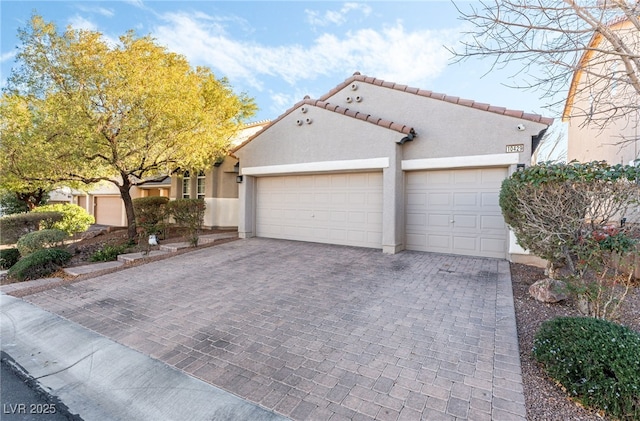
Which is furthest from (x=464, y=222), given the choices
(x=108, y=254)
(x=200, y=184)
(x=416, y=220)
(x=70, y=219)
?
(x=70, y=219)

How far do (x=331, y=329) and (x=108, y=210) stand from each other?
22615 mm

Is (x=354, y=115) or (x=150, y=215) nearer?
(x=354, y=115)

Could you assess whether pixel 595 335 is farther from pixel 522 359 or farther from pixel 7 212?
pixel 7 212

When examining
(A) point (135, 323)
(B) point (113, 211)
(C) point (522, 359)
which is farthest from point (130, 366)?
(B) point (113, 211)

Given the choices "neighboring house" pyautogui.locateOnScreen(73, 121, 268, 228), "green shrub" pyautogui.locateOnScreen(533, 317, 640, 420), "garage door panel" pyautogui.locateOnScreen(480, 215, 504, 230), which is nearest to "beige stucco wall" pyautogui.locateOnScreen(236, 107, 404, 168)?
"neighboring house" pyautogui.locateOnScreen(73, 121, 268, 228)

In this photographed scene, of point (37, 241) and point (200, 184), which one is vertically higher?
point (200, 184)

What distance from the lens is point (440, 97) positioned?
9.22m

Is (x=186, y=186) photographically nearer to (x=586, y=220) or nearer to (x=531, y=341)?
(x=531, y=341)

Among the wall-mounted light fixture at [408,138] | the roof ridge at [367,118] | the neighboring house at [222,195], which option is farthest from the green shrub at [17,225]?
the wall-mounted light fixture at [408,138]

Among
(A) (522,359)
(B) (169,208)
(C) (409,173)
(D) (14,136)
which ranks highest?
(D) (14,136)

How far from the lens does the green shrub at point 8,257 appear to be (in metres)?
10.0

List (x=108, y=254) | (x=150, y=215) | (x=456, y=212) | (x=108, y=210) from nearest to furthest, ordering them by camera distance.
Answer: (x=456, y=212) → (x=108, y=254) → (x=150, y=215) → (x=108, y=210)

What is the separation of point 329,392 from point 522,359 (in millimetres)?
2419

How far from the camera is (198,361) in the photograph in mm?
3693
